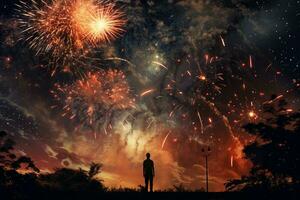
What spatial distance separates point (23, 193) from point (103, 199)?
3189 millimetres

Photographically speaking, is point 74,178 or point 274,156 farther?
point 74,178

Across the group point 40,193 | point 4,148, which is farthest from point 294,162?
point 4,148

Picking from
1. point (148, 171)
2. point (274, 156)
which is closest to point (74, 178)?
point (148, 171)

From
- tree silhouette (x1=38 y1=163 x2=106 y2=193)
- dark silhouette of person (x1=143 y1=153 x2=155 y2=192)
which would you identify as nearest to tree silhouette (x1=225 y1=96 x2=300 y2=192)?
dark silhouette of person (x1=143 y1=153 x2=155 y2=192)

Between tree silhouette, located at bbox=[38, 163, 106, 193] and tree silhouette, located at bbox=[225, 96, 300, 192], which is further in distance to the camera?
tree silhouette, located at bbox=[38, 163, 106, 193]

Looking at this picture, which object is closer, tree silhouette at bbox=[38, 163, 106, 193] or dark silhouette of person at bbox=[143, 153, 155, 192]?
dark silhouette of person at bbox=[143, 153, 155, 192]

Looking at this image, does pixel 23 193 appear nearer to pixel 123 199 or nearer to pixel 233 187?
pixel 123 199

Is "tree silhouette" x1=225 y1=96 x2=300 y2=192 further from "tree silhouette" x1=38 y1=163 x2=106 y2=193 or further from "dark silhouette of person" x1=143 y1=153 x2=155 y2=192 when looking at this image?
"tree silhouette" x1=38 y1=163 x2=106 y2=193

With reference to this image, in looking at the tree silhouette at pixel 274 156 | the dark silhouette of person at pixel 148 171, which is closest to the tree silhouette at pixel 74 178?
the dark silhouette of person at pixel 148 171

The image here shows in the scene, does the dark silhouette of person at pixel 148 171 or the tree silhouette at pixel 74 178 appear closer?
the dark silhouette of person at pixel 148 171

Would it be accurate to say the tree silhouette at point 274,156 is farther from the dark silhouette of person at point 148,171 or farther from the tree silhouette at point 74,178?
Result: the tree silhouette at point 74,178

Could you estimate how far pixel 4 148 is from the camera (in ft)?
40.8

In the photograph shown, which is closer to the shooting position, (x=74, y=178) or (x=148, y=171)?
(x=148, y=171)

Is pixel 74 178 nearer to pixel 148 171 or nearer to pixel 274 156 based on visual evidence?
pixel 148 171
